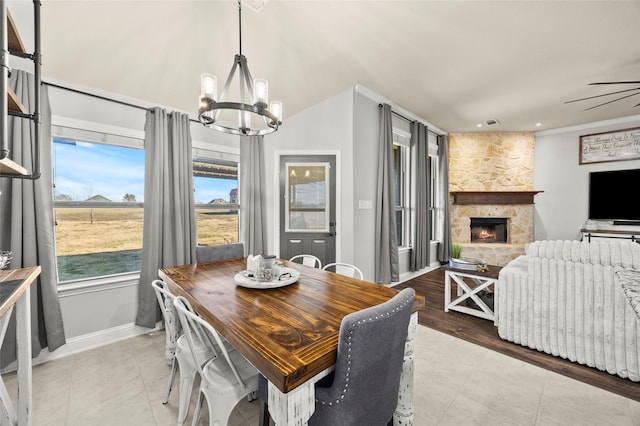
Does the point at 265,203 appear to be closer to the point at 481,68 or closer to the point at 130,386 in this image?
the point at 130,386

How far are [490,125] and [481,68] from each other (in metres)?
2.59

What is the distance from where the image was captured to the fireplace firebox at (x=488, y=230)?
5.66 metres

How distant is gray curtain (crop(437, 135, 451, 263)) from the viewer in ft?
17.2

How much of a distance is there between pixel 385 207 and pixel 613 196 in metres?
4.67

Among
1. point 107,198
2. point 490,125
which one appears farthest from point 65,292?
point 490,125

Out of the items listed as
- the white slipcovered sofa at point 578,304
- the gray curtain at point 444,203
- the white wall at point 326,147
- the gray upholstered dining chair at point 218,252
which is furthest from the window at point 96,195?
the gray curtain at point 444,203

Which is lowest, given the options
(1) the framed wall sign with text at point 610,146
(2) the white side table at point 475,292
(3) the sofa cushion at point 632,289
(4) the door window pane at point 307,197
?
(2) the white side table at point 475,292

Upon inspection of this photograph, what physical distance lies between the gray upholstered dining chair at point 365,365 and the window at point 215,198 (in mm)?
2941

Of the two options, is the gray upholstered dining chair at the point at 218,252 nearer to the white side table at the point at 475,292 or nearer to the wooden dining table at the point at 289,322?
the wooden dining table at the point at 289,322

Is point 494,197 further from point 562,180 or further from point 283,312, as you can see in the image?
point 283,312

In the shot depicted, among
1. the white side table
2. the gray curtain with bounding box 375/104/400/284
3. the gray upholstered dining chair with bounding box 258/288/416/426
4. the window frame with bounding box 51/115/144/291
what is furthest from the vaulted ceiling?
the white side table

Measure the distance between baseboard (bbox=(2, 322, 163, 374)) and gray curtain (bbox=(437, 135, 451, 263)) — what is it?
500 cm

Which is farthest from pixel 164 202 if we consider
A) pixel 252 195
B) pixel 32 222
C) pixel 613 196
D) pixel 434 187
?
pixel 613 196

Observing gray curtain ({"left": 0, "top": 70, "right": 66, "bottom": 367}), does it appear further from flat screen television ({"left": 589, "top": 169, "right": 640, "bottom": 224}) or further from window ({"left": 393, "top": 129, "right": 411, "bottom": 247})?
flat screen television ({"left": 589, "top": 169, "right": 640, "bottom": 224})
